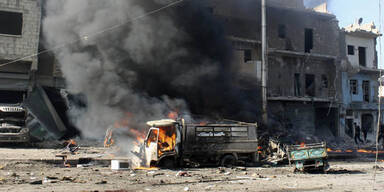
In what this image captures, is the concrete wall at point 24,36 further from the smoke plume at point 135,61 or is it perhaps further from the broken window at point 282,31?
the broken window at point 282,31

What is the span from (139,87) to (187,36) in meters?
4.66

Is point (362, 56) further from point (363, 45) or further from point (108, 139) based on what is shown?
point (108, 139)

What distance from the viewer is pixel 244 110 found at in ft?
69.9

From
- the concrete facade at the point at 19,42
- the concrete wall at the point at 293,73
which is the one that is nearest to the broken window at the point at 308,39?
the concrete wall at the point at 293,73

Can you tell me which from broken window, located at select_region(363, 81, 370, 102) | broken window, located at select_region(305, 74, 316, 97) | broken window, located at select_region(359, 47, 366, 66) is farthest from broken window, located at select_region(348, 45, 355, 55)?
broken window, located at select_region(305, 74, 316, 97)

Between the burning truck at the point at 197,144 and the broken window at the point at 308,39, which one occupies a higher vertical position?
the broken window at the point at 308,39

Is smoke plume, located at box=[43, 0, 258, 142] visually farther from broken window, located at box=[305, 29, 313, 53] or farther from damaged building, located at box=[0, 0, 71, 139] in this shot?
broken window, located at box=[305, 29, 313, 53]

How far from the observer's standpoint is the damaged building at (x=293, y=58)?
2525 centimetres

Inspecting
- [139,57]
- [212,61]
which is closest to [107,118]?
[139,57]

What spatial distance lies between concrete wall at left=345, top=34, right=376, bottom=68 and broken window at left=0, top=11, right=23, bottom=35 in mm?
26397

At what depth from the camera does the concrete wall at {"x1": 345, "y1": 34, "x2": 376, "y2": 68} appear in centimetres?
2889

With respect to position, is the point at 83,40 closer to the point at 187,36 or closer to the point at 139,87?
the point at 139,87

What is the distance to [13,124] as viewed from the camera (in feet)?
54.2

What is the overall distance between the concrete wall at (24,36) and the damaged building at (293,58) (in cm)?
1267
